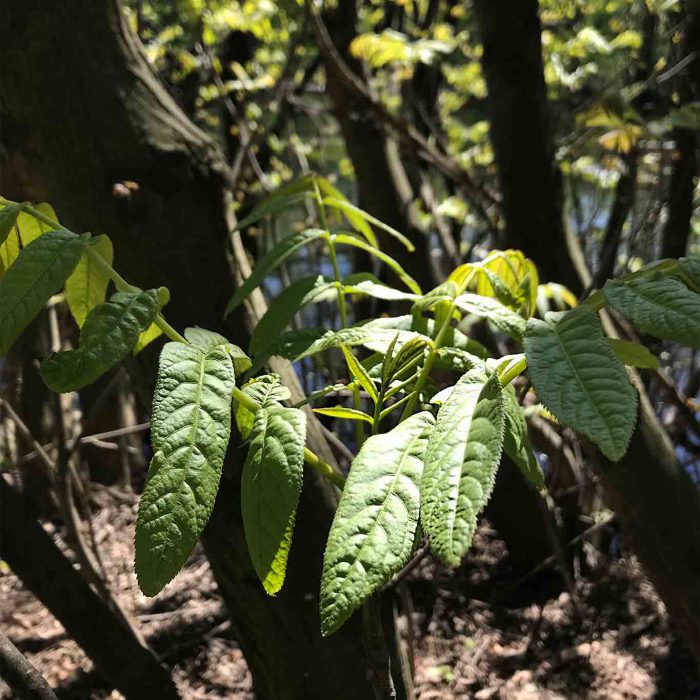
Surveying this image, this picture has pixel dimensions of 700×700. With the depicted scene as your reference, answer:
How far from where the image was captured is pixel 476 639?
7.52ft

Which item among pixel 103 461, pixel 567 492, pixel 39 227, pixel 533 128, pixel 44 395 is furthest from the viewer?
pixel 103 461

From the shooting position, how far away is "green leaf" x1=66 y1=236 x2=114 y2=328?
0.91m

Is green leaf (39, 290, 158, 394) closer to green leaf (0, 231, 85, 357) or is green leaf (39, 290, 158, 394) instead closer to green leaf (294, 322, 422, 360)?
green leaf (0, 231, 85, 357)

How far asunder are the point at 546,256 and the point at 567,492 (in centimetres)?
98

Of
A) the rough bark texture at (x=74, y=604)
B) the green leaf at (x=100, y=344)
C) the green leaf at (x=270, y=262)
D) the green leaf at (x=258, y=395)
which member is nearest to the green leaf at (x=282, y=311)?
the green leaf at (x=270, y=262)

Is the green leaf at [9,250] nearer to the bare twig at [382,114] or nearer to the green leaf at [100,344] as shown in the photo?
the green leaf at [100,344]

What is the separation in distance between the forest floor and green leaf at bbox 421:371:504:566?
1.45m

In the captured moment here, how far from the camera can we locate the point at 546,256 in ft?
6.61

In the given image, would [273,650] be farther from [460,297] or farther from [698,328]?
[698,328]

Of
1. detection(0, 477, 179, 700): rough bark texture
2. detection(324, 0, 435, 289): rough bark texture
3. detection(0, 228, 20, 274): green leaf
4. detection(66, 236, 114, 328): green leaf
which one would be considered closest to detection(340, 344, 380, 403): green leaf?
detection(66, 236, 114, 328): green leaf

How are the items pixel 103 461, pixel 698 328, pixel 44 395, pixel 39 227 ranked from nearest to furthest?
pixel 698 328, pixel 39 227, pixel 44 395, pixel 103 461

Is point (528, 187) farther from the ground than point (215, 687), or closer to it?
farther from the ground

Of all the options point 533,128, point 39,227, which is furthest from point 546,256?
point 39,227

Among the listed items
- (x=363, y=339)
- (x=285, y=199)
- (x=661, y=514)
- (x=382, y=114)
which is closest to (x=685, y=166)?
(x=382, y=114)
